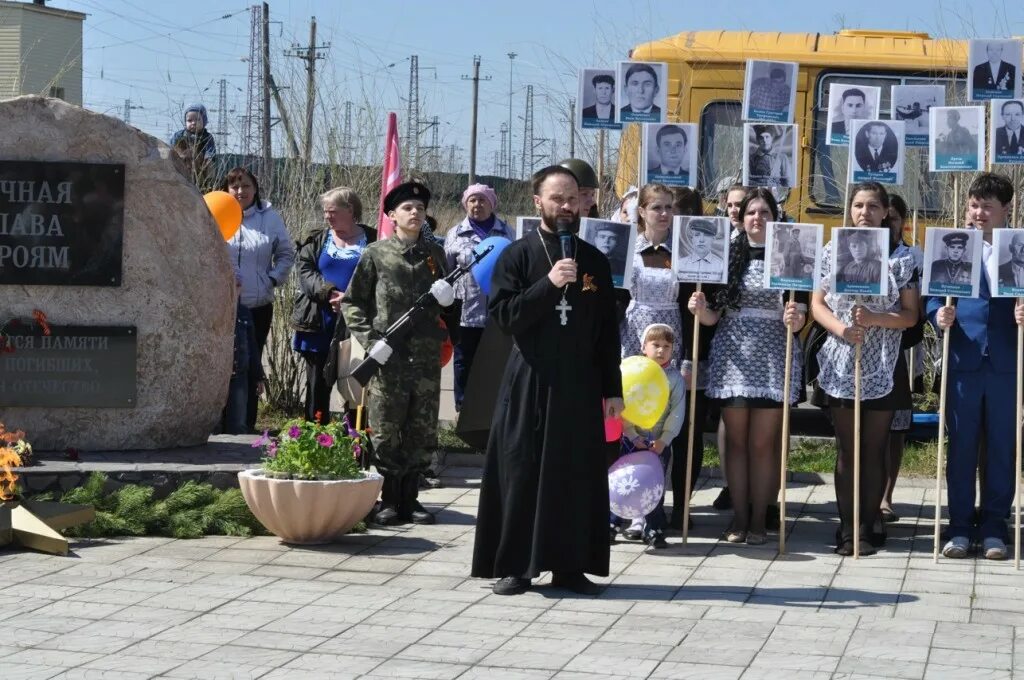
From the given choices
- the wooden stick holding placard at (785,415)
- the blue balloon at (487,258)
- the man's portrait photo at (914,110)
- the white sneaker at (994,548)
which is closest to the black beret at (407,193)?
the blue balloon at (487,258)

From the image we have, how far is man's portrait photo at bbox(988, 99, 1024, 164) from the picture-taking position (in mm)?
8523

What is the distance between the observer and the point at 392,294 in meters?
8.83

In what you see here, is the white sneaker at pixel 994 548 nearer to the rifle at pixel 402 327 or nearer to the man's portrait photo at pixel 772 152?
the man's portrait photo at pixel 772 152

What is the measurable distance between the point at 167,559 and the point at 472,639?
2.19 meters

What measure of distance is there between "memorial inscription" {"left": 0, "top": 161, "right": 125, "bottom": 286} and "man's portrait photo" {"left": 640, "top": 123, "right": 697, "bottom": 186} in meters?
3.14

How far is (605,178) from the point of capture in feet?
39.2

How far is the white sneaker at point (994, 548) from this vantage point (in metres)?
8.14

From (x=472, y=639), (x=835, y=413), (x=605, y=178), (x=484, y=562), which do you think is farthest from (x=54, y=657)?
(x=605, y=178)

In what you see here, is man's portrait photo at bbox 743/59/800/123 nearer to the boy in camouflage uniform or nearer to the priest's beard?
the boy in camouflage uniform

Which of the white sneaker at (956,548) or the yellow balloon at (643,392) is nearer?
the white sneaker at (956,548)

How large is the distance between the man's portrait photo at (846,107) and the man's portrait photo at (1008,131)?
71 cm

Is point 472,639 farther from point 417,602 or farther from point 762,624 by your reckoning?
point 762,624

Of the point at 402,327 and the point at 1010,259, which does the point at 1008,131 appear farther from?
the point at 402,327

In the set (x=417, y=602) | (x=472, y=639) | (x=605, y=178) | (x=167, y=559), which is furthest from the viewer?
(x=605, y=178)
